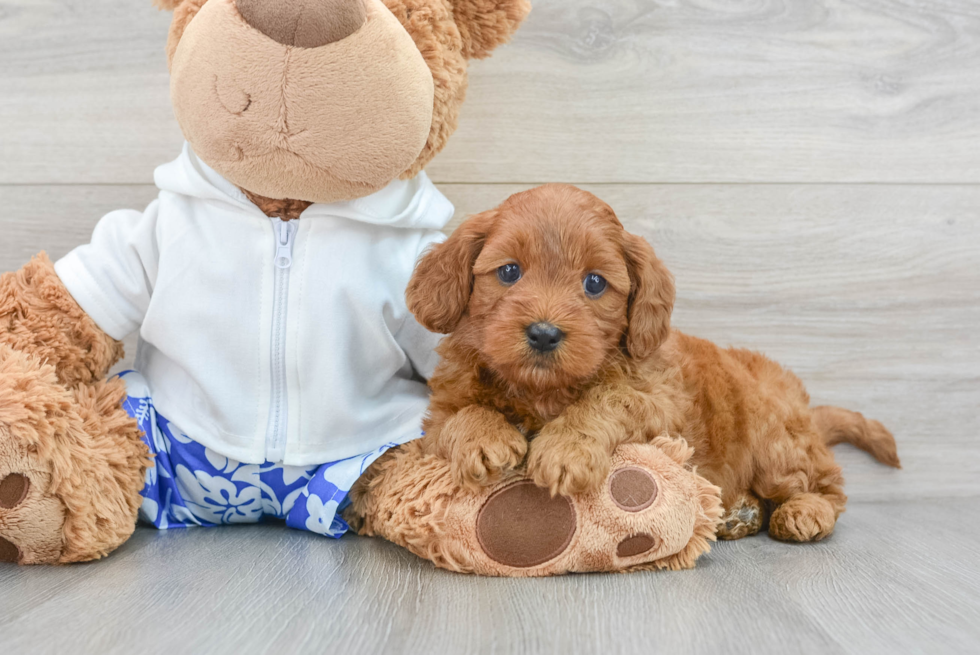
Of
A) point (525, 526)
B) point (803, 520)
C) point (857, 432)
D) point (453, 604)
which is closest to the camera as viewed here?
point (453, 604)

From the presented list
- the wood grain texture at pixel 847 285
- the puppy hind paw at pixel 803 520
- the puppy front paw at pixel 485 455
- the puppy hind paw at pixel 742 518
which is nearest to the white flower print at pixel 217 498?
the puppy front paw at pixel 485 455

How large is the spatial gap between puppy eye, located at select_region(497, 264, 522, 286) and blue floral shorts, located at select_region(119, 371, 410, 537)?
43cm

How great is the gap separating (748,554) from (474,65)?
1.22 metres

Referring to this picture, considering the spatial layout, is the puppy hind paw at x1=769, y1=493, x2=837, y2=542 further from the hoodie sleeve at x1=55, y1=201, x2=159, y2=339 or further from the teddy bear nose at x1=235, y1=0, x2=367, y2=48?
the hoodie sleeve at x1=55, y1=201, x2=159, y2=339

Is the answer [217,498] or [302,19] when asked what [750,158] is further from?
[217,498]

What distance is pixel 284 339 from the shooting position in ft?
4.86

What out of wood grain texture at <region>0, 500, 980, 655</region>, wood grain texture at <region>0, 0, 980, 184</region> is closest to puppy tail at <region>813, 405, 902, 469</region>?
wood grain texture at <region>0, 500, 980, 655</region>

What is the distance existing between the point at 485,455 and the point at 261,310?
540mm

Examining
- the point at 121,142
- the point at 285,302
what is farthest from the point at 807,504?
the point at 121,142

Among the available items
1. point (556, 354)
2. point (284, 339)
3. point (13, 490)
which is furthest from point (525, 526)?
point (13, 490)

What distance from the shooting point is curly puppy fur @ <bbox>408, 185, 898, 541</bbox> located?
3.98ft

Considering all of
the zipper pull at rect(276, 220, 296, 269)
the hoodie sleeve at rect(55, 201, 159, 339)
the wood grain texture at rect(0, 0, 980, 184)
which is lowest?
the hoodie sleeve at rect(55, 201, 159, 339)

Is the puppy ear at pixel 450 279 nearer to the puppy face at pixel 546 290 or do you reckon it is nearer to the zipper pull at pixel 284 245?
the puppy face at pixel 546 290

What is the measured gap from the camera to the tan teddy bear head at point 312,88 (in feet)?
4.04
